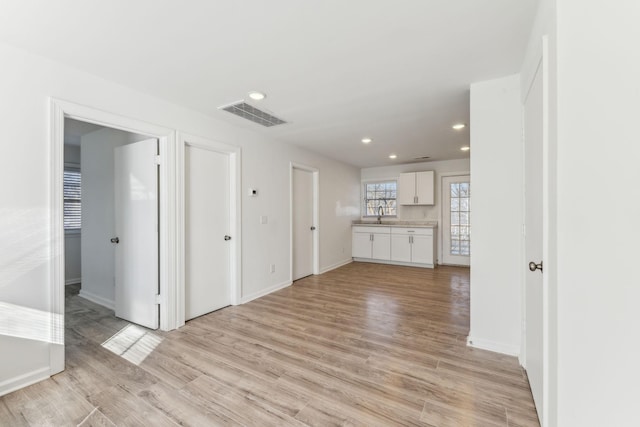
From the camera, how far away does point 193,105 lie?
2.96 metres

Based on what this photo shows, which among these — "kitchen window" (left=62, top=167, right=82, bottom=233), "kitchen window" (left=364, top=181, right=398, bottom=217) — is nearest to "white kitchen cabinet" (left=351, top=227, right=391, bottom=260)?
"kitchen window" (left=364, top=181, right=398, bottom=217)

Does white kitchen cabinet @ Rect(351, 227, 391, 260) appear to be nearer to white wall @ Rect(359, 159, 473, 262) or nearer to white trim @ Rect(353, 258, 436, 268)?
white trim @ Rect(353, 258, 436, 268)

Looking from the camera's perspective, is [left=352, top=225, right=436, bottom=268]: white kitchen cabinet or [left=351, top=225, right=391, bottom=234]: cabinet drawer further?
[left=351, top=225, right=391, bottom=234]: cabinet drawer

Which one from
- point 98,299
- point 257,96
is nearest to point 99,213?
point 98,299

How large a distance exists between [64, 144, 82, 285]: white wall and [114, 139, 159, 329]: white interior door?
2.45 metres

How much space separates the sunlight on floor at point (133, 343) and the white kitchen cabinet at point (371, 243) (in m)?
4.72

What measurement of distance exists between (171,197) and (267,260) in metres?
1.72

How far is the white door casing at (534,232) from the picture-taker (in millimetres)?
1537

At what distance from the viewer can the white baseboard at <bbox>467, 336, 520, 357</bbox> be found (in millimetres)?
2303

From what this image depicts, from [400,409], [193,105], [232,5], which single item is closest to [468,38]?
[232,5]
